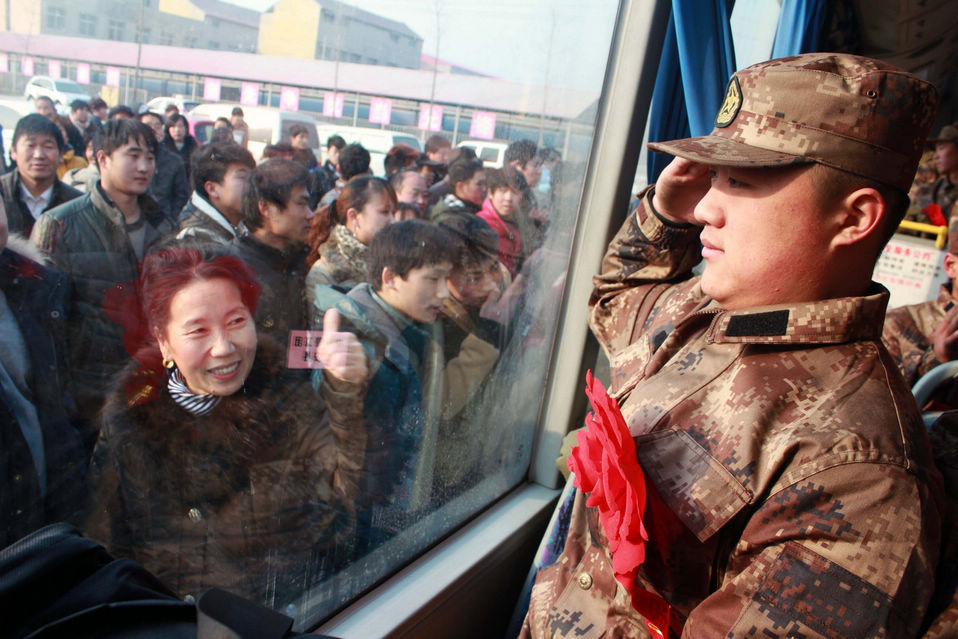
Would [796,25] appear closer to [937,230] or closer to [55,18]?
[937,230]

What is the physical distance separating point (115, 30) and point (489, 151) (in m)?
1.12

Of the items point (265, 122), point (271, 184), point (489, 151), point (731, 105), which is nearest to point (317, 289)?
point (271, 184)

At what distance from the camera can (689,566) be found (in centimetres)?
99

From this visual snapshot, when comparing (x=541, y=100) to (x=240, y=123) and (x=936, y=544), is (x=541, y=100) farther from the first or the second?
(x=936, y=544)

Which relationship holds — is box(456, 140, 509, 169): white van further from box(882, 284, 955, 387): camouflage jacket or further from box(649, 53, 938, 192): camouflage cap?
box(882, 284, 955, 387): camouflage jacket

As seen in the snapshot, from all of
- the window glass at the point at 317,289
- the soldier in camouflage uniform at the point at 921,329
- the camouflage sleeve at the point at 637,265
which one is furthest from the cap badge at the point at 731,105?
the soldier in camouflage uniform at the point at 921,329

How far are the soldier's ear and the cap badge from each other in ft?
0.70

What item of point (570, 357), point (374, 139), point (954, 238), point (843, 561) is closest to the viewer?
point (843, 561)

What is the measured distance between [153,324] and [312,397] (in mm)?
415

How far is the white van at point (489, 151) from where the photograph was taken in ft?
6.45

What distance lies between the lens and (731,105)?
3.45 feet

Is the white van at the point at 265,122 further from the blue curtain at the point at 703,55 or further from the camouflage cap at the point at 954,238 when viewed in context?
the camouflage cap at the point at 954,238

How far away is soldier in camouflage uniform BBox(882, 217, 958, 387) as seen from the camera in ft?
8.23

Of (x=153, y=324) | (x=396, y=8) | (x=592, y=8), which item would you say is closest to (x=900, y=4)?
(x=592, y=8)
